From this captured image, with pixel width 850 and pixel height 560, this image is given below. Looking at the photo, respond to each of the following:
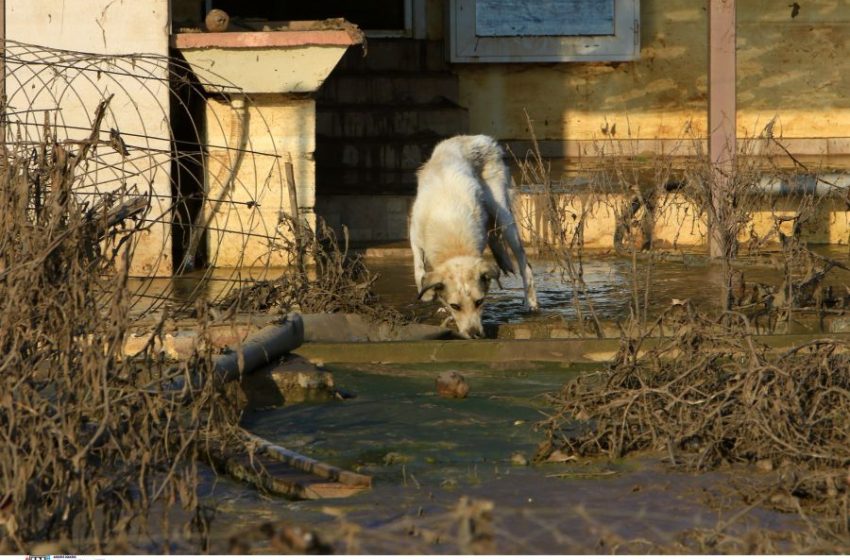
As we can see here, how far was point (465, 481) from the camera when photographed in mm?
5730

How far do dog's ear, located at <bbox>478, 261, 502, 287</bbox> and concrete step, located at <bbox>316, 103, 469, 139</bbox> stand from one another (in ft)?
17.4

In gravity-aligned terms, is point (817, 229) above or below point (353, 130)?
below

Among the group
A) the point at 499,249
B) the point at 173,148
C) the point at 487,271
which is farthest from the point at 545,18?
the point at 487,271

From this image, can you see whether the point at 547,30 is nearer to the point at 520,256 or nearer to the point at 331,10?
the point at 331,10

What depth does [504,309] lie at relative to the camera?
9.96 meters

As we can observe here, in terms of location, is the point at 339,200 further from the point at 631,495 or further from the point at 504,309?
the point at 631,495

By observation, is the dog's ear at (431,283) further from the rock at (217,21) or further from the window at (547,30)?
the window at (547,30)

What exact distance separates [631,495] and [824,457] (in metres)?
0.75

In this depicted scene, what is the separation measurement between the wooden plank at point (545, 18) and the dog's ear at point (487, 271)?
5.68 metres

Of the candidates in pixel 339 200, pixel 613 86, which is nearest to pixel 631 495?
pixel 339 200

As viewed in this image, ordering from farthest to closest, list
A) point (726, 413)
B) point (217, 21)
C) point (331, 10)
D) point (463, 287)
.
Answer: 1. point (331, 10)
2. point (217, 21)
3. point (463, 287)
4. point (726, 413)

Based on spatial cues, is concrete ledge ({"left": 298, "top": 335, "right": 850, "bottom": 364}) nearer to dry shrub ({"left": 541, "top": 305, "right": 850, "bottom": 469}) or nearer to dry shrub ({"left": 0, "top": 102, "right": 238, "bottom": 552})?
dry shrub ({"left": 541, "top": 305, "right": 850, "bottom": 469})

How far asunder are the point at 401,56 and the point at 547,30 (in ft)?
5.36

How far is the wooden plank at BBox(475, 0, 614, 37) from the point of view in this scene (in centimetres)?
1423
